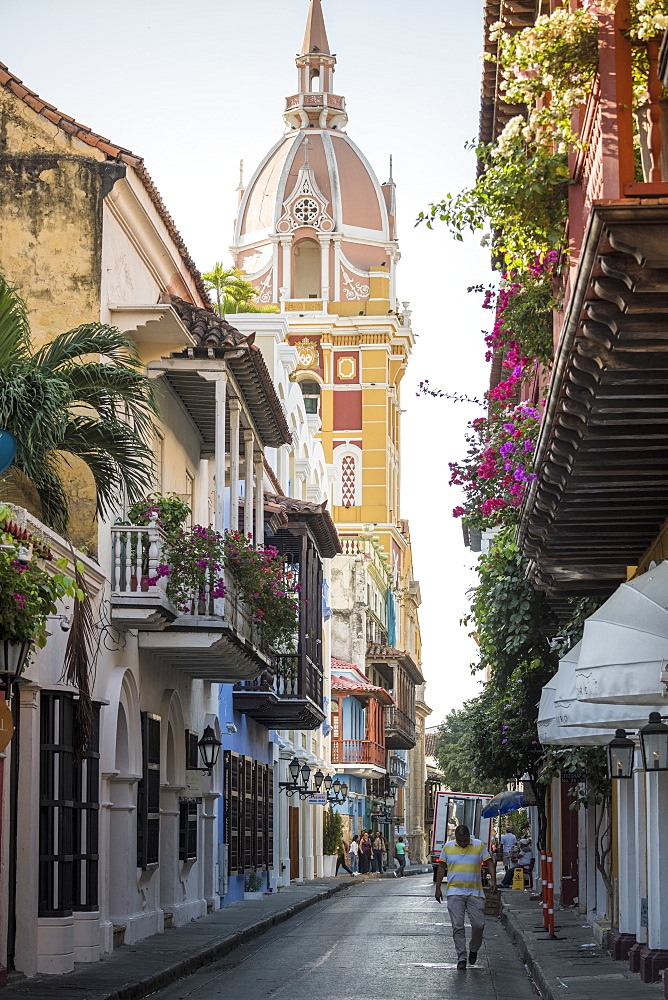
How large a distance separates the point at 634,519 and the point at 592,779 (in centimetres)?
610

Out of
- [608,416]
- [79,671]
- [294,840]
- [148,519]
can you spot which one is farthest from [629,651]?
[294,840]

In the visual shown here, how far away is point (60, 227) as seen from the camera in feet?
Result: 59.7

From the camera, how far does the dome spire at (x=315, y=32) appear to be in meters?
85.1

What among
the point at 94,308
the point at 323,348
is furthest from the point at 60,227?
the point at 323,348

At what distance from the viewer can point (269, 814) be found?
35406 millimetres

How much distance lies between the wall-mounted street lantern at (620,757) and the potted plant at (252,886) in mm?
17106

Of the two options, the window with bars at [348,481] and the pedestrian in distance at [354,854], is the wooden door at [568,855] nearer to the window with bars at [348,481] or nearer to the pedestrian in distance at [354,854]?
the pedestrian in distance at [354,854]

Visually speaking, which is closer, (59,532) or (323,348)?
(59,532)

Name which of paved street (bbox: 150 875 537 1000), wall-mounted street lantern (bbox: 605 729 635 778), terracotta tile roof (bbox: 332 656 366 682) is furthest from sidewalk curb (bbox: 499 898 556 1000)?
terracotta tile roof (bbox: 332 656 366 682)

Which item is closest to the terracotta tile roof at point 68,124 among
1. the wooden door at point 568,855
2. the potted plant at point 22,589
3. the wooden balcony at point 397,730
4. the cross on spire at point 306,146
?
the potted plant at point 22,589

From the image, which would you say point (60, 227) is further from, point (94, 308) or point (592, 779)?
point (592, 779)

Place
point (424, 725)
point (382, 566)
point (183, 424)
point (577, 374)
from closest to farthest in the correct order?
point (577, 374), point (183, 424), point (382, 566), point (424, 725)

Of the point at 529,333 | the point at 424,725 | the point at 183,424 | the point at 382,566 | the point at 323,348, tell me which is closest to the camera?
the point at 529,333

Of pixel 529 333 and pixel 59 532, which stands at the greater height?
pixel 529 333
